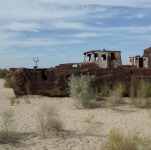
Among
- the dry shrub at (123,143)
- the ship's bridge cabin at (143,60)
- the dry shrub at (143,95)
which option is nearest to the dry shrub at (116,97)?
the dry shrub at (143,95)

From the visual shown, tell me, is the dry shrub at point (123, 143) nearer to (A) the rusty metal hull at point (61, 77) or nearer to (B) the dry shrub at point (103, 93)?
(B) the dry shrub at point (103, 93)

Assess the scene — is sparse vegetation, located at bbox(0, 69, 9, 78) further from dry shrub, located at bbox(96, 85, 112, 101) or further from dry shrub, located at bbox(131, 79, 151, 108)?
dry shrub, located at bbox(131, 79, 151, 108)

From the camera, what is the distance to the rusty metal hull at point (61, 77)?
15.3m

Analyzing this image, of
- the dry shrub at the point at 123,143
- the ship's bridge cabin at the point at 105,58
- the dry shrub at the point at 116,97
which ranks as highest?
the ship's bridge cabin at the point at 105,58

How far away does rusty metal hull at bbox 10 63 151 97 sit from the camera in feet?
50.1

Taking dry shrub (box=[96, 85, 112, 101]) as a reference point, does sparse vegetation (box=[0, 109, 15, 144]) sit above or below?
below

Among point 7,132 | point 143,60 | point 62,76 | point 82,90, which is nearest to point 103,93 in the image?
point 82,90

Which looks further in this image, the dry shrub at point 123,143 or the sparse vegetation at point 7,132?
the sparse vegetation at point 7,132

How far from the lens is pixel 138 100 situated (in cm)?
1312

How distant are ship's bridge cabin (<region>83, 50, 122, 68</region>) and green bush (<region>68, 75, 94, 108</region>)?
2.68 metres

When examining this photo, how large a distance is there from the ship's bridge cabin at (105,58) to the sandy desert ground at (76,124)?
2.94 meters

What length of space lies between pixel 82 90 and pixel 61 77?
2212mm

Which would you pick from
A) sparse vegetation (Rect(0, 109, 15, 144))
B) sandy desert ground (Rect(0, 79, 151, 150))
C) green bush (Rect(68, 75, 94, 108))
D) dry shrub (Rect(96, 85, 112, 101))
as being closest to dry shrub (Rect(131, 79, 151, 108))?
sandy desert ground (Rect(0, 79, 151, 150))

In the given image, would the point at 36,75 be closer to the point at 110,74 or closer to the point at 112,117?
the point at 110,74
